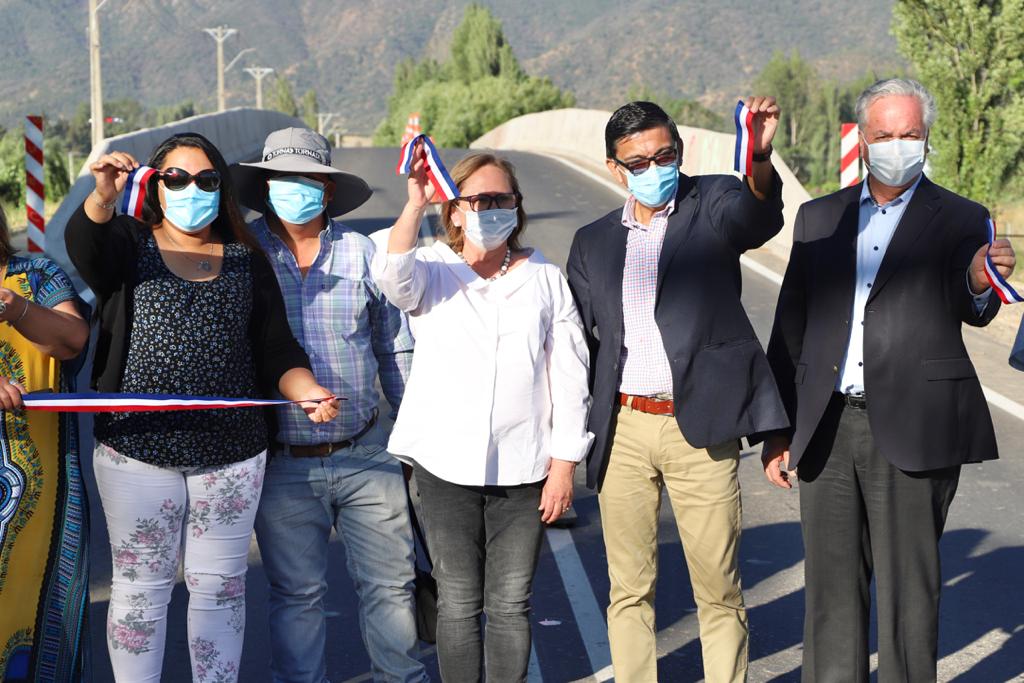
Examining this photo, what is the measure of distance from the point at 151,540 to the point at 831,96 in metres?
109

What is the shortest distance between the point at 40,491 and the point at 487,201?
5.39 feet

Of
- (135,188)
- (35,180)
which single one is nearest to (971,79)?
(35,180)

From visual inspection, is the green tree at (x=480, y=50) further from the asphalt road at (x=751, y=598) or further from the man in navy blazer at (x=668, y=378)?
the man in navy blazer at (x=668, y=378)

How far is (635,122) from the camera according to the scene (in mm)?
4527

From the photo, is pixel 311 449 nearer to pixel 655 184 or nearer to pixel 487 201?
pixel 487 201

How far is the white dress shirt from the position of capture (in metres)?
4.44

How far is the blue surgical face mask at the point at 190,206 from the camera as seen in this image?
14.3 ft

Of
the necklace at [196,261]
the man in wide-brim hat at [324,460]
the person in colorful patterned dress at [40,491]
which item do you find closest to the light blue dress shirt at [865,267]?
the man in wide-brim hat at [324,460]

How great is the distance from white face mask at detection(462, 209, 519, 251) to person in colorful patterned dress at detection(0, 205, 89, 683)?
4.06 feet

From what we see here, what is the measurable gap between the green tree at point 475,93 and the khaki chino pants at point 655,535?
60.3m

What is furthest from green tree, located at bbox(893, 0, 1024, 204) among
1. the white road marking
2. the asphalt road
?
the white road marking

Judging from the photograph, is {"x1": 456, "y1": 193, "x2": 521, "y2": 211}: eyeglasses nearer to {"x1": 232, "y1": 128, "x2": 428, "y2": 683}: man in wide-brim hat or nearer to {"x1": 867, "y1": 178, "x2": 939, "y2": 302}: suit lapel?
{"x1": 232, "y1": 128, "x2": 428, "y2": 683}: man in wide-brim hat

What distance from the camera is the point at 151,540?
4316 mm

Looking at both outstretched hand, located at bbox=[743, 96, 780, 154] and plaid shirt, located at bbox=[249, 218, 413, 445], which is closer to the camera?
outstretched hand, located at bbox=[743, 96, 780, 154]
